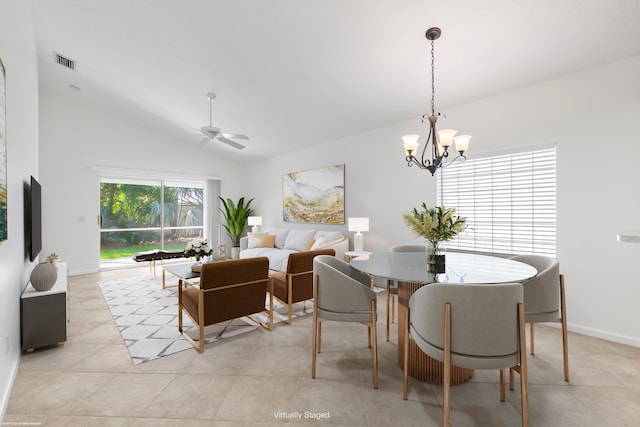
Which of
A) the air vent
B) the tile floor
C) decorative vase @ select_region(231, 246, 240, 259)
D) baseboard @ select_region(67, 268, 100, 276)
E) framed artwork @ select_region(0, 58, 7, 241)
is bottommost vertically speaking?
the tile floor

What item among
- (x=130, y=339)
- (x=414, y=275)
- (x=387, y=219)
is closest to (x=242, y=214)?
(x=387, y=219)

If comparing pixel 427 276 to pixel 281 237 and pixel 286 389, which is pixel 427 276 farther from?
pixel 281 237

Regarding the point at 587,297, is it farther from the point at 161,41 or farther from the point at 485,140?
the point at 161,41

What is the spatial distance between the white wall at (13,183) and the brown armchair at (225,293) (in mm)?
1179

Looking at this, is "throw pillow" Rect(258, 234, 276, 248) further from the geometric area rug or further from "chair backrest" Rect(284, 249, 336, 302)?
"chair backrest" Rect(284, 249, 336, 302)

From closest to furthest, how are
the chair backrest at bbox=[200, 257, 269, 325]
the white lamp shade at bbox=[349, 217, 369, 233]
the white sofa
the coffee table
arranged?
1. the chair backrest at bbox=[200, 257, 269, 325]
2. the coffee table
3. the white lamp shade at bbox=[349, 217, 369, 233]
4. the white sofa

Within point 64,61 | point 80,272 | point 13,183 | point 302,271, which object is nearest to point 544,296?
point 302,271

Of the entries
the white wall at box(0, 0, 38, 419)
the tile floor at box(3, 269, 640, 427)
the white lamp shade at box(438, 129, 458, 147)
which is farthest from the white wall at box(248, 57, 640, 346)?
the white wall at box(0, 0, 38, 419)

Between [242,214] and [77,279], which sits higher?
[242,214]

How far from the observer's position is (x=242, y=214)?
7.40m

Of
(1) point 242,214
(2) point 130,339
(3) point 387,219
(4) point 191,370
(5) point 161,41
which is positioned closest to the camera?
(4) point 191,370

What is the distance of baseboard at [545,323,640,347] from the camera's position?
2.60 metres

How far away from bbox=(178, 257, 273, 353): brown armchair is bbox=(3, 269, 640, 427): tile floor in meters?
0.28

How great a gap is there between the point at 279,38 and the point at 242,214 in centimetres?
510
